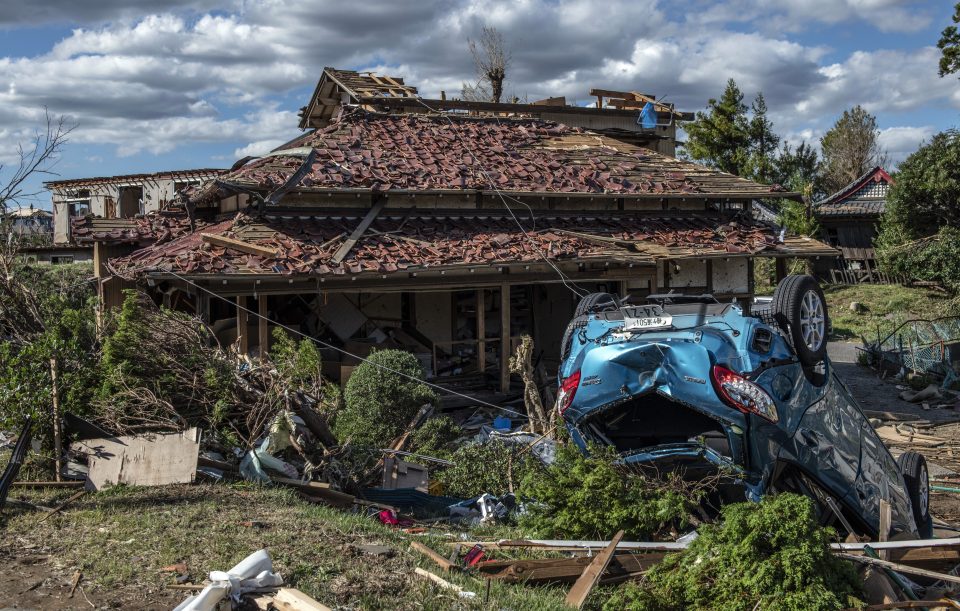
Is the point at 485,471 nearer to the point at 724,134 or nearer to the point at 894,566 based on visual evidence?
the point at 894,566

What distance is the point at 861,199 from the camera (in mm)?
39000

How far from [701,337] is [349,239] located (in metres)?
8.73

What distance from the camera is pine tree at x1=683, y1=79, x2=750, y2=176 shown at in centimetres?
4291

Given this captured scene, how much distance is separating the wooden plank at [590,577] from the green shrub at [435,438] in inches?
185

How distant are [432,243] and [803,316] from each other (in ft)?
27.9

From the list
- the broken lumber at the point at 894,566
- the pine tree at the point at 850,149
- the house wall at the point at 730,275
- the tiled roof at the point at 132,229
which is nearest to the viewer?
the broken lumber at the point at 894,566

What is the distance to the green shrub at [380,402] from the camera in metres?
10.9

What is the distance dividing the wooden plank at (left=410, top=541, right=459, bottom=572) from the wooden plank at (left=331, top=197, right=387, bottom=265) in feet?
24.7

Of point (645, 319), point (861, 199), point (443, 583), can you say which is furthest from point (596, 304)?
point (861, 199)

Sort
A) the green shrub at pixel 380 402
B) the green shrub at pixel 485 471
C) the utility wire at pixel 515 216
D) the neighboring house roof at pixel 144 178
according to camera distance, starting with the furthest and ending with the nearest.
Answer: the neighboring house roof at pixel 144 178
the utility wire at pixel 515 216
the green shrub at pixel 380 402
the green shrub at pixel 485 471

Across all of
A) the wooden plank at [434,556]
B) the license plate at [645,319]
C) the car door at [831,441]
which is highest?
the license plate at [645,319]

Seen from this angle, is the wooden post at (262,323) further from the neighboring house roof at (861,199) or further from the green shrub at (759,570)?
the neighboring house roof at (861,199)

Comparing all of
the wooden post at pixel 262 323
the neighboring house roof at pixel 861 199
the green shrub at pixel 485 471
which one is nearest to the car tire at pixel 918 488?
the green shrub at pixel 485 471

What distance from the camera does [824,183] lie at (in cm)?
5706
